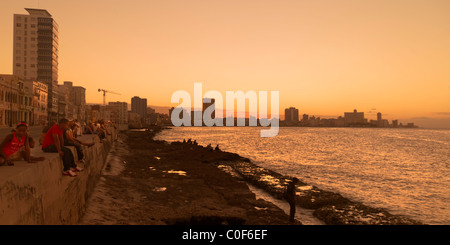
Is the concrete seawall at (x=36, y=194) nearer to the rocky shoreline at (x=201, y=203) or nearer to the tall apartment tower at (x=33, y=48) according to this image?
the rocky shoreline at (x=201, y=203)

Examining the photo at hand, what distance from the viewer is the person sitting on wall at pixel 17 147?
19.8 feet

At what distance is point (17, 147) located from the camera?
6180 mm

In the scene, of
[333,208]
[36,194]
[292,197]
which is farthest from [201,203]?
[36,194]

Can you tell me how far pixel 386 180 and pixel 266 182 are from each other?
15.9 metres

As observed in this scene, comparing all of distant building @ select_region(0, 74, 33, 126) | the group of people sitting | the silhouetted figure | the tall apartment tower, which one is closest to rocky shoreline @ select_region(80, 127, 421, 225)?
the silhouetted figure

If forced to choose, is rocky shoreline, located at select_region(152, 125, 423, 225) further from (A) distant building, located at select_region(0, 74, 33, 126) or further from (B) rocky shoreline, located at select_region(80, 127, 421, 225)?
(A) distant building, located at select_region(0, 74, 33, 126)

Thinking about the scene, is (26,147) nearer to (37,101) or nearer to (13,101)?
(13,101)

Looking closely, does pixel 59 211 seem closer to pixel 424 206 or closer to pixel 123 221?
pixel 123 221

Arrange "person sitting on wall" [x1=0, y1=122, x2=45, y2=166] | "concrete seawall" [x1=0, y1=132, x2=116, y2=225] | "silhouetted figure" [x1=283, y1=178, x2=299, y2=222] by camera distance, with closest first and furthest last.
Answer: "concrete seawall" [x1=0, y1=132, x2=116, y2=225] < "person sitting on wall" [x1=0, y1=122, x2=45, y2=166] < "silhouetted figure" [x1=283, y1=178, x2=299, y2=222]

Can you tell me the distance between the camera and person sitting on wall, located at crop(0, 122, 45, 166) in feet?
19.8

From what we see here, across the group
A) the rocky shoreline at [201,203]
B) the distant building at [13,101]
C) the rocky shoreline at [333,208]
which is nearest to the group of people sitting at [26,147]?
the rocky shoreline at [201,203]

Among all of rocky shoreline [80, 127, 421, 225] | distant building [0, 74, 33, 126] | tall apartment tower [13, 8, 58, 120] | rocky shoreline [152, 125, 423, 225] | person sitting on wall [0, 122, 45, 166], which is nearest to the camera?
person sitting on wall [0, 122, 45, 166]
